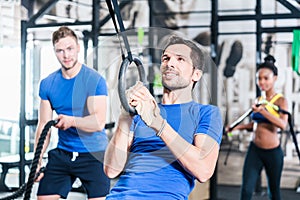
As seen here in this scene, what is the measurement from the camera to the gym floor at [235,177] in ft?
16.4

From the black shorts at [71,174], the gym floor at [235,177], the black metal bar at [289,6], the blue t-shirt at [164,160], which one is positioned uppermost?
the black metal bar at [289,6]

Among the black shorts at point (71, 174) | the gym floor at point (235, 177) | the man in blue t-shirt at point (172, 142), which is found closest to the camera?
the man in blue t-shirt at point (172, 142)

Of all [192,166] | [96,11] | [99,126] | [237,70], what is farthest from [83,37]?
[192,166]

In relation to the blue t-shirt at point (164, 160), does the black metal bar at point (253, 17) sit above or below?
above

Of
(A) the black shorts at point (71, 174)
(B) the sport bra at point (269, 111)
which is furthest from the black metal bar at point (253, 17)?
(A) the black shorts at point (71, 174)

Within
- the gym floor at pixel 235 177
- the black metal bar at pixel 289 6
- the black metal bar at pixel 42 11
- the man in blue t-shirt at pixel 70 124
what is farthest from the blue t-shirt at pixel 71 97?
the black metal bar at pixel 289 6

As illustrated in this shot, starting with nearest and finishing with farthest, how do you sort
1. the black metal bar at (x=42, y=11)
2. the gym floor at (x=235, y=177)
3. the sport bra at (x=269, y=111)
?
the sport bra at (x=269, y=111) → the gym floor at (x=235, y=177) → the black metal bar at (x=42, y=11)

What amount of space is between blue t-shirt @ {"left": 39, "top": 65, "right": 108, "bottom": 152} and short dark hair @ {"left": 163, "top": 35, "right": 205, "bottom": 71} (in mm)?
914

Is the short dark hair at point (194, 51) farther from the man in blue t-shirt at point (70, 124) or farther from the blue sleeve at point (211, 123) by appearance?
the man in blue t-shirt at point (70, 124)

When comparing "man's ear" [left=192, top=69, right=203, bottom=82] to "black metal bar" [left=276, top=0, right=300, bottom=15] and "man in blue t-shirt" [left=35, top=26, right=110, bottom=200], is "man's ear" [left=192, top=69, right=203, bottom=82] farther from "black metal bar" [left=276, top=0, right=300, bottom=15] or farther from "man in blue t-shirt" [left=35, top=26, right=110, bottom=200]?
"black metal bar" [left=276, top=0, right=300, bottom=15]

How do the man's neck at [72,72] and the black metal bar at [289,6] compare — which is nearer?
the man's neck at [72,72]

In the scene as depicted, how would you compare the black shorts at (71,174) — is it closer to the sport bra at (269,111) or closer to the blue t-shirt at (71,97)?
the blue t-shirt at (71,97)

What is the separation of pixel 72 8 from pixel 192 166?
4.23 meters

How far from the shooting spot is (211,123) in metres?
1.59
